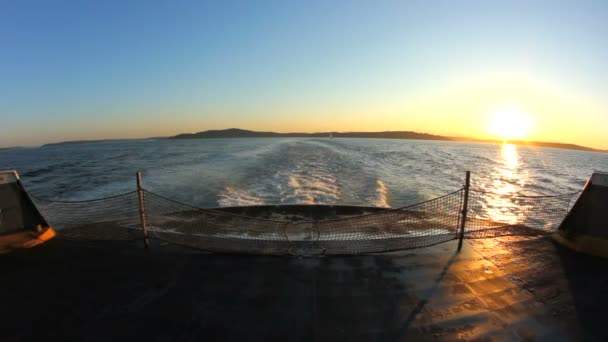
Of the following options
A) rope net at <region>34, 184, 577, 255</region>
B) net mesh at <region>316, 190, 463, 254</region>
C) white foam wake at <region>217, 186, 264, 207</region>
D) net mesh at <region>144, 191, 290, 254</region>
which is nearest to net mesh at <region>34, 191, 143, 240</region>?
rope net at <region>34, 184, 577, 255</region>

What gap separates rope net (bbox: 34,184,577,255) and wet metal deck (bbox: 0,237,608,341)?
2.05 feet

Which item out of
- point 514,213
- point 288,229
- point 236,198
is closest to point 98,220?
point 236,198

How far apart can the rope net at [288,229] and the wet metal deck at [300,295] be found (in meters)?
0.62

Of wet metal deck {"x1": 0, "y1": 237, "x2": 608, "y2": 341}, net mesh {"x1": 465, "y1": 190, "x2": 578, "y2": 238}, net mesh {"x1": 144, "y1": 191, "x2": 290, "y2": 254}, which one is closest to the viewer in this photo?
wet metal deck {"x1": 0, "y1": 237, "x2": 608, "y2": 341}

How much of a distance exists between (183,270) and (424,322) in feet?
13.0

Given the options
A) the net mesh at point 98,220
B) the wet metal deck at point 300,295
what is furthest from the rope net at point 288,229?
the wet metal deck at point 300,295

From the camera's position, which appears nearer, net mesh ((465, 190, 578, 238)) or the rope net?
the rope net

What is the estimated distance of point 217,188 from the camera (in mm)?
17891

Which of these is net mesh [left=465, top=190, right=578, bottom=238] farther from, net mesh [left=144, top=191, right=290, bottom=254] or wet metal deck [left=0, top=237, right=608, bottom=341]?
net mesh [left=144, top=191, right=290, bottom=254]

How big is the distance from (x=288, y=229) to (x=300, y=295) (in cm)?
420

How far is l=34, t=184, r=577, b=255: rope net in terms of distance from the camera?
6.08 meters

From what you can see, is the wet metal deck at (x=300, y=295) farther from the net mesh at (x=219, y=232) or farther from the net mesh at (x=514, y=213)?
the net mesh at (x=514, y=213)

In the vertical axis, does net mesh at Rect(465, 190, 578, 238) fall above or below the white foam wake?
below

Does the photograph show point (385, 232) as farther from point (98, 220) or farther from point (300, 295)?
point (98, 220)
